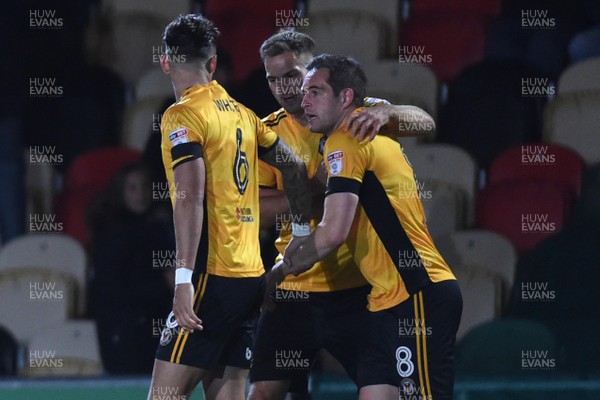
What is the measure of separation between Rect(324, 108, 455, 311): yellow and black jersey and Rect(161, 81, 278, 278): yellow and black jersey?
267 mm

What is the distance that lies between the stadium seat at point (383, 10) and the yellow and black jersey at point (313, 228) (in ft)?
7.72

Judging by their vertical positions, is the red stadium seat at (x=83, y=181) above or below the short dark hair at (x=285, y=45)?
below

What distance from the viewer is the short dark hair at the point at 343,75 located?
11.0ft

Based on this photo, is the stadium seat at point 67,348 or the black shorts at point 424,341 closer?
the black shorts at point 424,341

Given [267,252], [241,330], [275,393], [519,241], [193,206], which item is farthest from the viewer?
[519,241]

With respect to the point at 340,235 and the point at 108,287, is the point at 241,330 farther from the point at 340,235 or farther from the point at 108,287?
the point at 108,287

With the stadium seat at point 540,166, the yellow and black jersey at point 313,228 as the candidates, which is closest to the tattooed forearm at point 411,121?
the yellow and black jersey at point 313,228

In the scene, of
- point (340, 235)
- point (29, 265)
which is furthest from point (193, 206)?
point (29, 265)

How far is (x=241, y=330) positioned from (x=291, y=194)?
19.4 inches

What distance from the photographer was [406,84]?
572cm

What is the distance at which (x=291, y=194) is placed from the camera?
3543 millimetres

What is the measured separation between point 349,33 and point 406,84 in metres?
0.52

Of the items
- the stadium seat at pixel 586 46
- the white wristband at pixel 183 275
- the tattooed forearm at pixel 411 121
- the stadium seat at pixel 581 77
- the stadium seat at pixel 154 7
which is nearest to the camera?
the white wristband at pixel 183 275

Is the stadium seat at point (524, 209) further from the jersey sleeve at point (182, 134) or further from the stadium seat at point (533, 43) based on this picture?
the jersey sleeve at point (182, 134)
